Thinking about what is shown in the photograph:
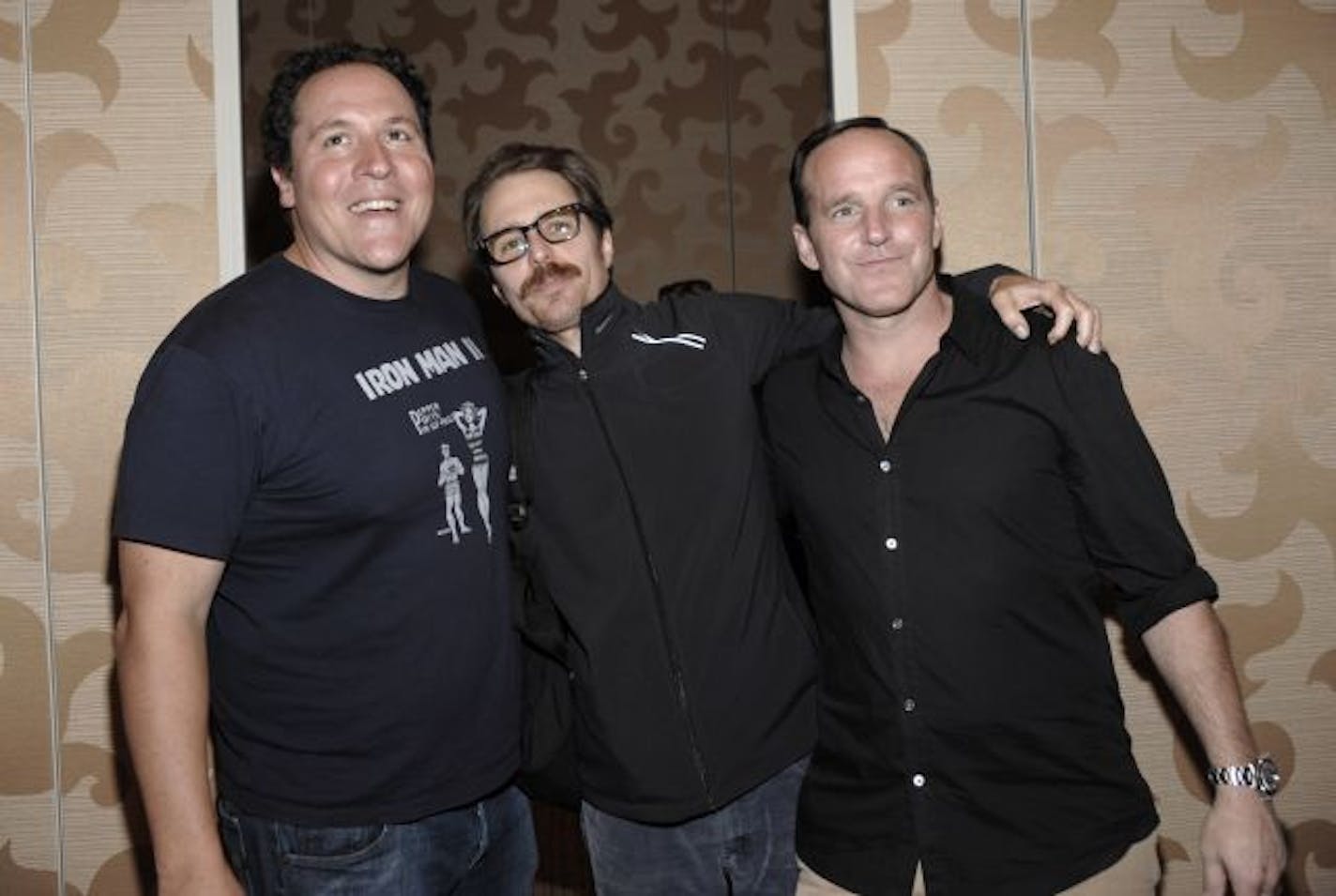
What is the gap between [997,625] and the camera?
1.70m

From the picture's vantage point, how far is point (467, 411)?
1.89 meters

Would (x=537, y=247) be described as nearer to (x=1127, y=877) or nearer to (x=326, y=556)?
(x=326, y=556)

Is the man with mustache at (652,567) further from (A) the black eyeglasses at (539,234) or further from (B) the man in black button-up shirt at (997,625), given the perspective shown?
(B) the man in black button-up shirt at (997,625)

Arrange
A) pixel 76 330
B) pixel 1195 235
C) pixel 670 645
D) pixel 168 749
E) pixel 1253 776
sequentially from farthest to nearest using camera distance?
pixel 1195 235, pixel 76 330, pixel 670 645, pixel 1253 776, pixel 168 749

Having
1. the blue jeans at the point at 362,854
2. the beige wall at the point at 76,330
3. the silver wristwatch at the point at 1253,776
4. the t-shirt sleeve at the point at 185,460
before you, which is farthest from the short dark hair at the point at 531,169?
the silver wristwatch at the point at 1253,776

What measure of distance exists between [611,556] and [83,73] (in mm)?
1639

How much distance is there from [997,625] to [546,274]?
959mm

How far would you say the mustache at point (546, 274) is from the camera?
1.98 metres

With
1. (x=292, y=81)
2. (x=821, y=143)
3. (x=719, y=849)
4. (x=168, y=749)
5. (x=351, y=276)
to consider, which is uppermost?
(x=292, y=81)

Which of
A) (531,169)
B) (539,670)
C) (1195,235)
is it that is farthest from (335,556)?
(1195,235)

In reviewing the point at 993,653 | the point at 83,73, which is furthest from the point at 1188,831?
the point at 83,73

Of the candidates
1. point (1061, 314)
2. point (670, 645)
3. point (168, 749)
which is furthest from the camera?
point (670, 645)

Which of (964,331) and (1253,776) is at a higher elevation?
(964,331)

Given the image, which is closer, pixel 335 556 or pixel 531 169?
pixel 335 556
